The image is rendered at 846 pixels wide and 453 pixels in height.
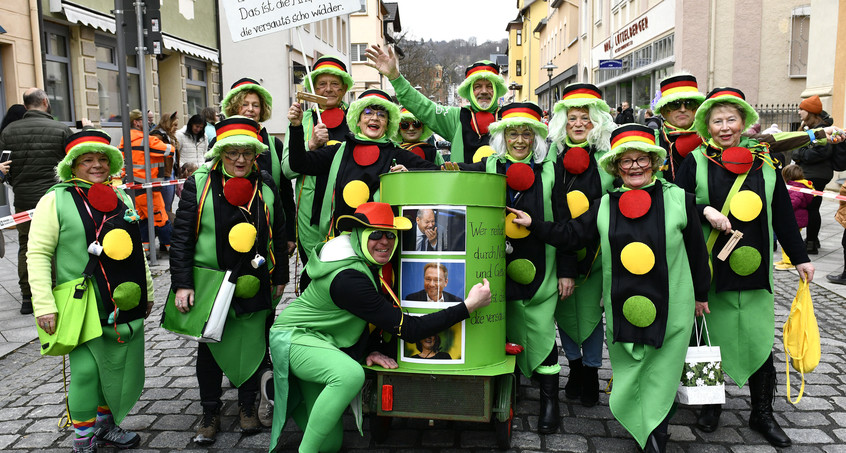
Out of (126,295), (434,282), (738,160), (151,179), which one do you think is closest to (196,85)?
(151,179)

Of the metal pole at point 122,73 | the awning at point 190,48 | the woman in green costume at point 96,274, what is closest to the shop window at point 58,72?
the awning at point 190,48

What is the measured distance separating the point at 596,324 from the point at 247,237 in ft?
6.88

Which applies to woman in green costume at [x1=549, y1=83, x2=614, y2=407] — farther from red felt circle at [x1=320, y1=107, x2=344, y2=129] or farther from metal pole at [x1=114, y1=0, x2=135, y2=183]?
metal pole at [x1=114, y1=0, x2=135, y2=183]

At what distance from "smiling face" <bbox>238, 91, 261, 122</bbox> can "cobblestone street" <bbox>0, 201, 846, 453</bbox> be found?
1.84m

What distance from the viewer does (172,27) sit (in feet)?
51.4

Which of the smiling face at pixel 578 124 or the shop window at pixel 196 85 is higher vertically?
the shop window at pixel 196 85

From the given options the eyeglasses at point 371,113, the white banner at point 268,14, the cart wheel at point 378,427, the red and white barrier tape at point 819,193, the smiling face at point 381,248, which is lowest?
the cart wheel at point 378,427

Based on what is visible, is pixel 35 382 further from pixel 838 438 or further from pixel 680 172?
pixel 838 438

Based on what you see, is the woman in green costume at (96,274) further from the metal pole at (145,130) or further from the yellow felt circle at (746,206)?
the metal pole at (145,130)

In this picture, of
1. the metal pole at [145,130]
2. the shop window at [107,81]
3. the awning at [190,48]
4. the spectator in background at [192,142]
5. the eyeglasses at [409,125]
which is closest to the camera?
the eyeglasses at [409,125]

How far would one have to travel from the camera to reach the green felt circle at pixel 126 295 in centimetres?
357

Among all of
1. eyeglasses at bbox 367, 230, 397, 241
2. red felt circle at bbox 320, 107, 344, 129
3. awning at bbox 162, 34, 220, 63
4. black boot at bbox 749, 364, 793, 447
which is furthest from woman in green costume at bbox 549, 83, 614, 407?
awning at bbox 162, 34, 220, 63

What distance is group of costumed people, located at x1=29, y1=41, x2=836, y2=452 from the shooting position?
11.0 feet

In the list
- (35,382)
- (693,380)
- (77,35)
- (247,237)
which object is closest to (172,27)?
(77,35)
